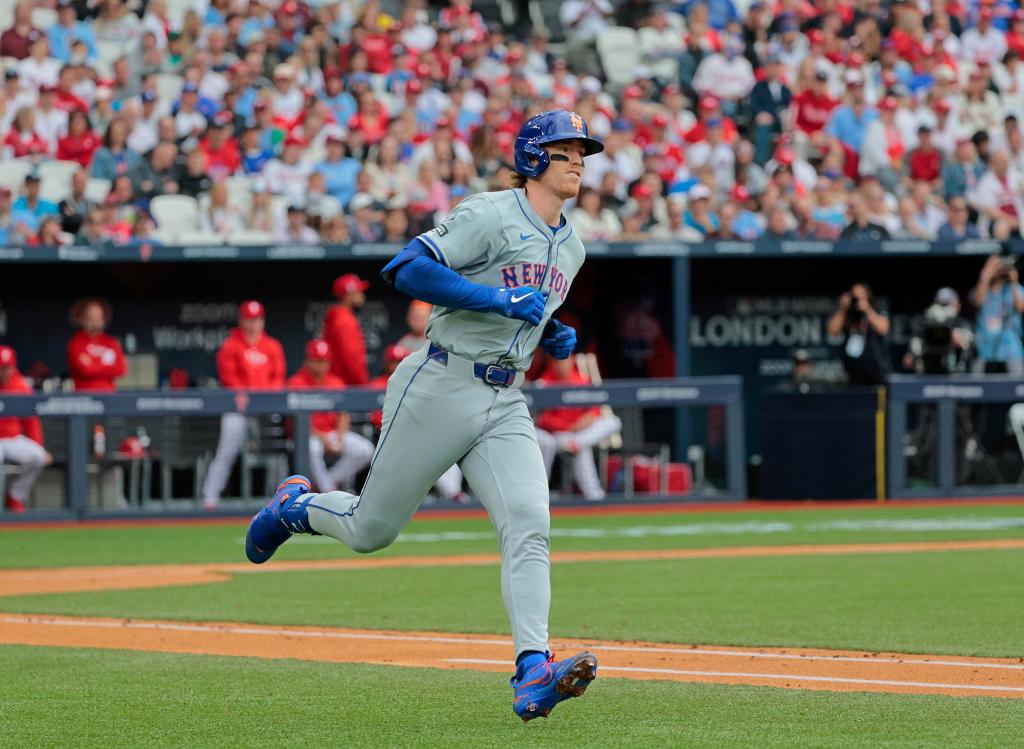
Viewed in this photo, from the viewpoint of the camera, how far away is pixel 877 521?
13680 millimetres

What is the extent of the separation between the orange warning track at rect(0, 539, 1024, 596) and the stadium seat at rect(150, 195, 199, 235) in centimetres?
508

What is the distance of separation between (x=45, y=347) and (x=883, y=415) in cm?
803

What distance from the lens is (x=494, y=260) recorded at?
213 inches

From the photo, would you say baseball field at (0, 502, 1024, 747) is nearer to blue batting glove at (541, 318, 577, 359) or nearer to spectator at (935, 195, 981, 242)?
blue batting glove at (541, 318, 577, 359)

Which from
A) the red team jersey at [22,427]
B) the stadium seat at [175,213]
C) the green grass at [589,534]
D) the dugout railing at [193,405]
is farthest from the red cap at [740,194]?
the red team jersey at [22,427]

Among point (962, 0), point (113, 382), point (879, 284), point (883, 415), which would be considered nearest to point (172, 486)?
point (113, 382)

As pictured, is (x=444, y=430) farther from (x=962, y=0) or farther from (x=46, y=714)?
(x=962, y=0)

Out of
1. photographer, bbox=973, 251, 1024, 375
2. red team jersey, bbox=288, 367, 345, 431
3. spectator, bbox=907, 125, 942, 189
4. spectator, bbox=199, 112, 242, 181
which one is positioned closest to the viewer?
red team jersey, bbox=288, 367, 345, 431

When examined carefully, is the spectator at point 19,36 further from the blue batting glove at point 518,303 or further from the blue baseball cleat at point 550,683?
the blue baseball cleat at point 550,683

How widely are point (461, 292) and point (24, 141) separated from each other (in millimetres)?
11693

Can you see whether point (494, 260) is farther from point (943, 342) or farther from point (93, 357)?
point (943, 342)

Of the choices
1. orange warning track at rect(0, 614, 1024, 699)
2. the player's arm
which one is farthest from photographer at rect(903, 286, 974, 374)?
the player's arm

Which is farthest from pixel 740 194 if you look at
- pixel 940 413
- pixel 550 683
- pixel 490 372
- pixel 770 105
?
pixel 550 683

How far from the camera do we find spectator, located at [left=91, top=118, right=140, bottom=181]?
1581cm
